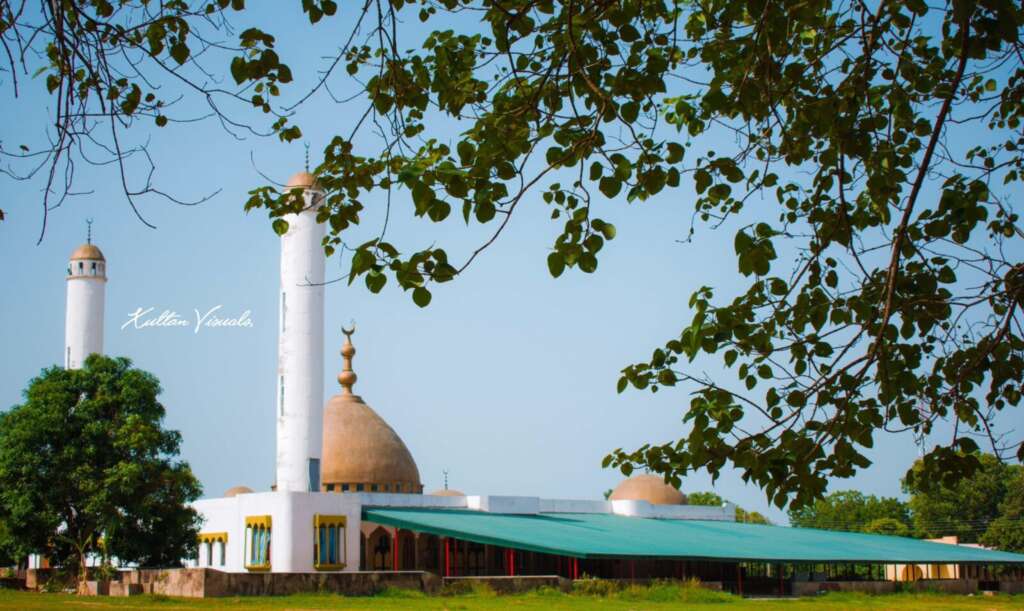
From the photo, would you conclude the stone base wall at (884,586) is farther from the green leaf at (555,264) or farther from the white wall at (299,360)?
the green leaf at (555,264)

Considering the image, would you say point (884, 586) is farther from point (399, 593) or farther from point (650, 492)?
point (399, 593)

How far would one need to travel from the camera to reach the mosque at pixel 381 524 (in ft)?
109

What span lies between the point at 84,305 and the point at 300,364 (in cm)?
1472

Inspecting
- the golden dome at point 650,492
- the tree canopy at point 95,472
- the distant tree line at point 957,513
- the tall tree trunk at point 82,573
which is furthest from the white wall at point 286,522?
the distant tree line at point 957,513

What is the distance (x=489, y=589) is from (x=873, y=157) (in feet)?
69.1

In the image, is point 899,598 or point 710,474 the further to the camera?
point 899,598

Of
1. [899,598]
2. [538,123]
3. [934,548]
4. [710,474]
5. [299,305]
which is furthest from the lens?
[934,548]

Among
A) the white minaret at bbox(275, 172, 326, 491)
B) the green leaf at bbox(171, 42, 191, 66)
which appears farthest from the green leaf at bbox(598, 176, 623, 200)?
the white minaret at bbox(275, 172, 326, 491)

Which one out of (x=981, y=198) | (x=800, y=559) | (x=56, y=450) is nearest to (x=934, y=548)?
(x=800, y=559)

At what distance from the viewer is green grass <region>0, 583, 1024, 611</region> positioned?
21797mm

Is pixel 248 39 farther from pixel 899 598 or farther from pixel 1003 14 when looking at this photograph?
pixel 899 598

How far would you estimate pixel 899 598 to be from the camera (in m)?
32.2

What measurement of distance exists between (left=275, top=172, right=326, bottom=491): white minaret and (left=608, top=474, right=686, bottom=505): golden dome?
1448 centimetres

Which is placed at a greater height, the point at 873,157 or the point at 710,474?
the point at 873,157
